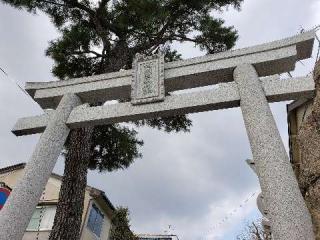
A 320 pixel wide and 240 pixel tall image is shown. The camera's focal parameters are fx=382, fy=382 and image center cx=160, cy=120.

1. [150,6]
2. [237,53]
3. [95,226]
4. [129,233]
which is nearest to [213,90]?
[237,53]

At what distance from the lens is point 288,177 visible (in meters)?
4.01

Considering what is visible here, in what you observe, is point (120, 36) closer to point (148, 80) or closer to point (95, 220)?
point (148, 80)

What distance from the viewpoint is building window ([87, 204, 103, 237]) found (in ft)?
55.1

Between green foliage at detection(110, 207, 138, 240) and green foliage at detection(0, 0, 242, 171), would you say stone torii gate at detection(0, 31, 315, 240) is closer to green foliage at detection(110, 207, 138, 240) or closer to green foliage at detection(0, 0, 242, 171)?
green foliage at detection(0, 0, 242, 171)

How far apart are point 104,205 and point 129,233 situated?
1929mm

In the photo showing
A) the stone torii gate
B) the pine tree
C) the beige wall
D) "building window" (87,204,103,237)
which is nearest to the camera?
the stone torii gate

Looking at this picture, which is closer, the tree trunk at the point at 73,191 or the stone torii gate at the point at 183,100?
the stone torii gate at the point at 183,100

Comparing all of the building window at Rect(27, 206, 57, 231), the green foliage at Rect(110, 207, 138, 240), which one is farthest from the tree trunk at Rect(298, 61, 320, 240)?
the green foliage at Rect(110, 207, 138, 240)

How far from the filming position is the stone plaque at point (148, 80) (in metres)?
5.49

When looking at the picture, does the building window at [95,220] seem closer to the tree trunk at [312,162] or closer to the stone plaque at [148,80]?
the stone plaque at [148,80]

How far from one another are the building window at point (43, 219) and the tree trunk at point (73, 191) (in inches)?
359

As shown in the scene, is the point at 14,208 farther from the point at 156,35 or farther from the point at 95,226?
the point at 95,226

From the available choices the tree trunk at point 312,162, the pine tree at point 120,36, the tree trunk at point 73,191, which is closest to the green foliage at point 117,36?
the pine tree at point 120,36

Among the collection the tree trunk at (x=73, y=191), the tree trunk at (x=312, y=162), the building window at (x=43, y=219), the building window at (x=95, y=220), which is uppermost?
the building window at (x=95, y=220)
